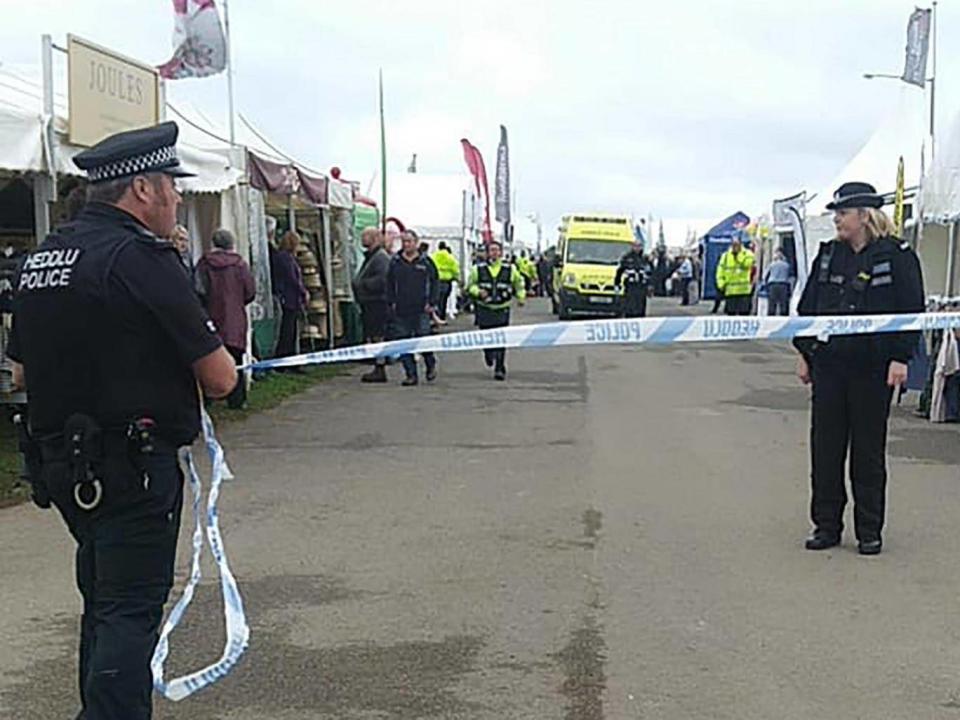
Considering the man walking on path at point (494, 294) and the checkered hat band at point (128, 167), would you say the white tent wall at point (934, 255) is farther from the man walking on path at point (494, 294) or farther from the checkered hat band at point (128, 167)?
the checkered hat band at point (128, 167)

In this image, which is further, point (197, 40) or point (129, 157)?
point (197, 40)

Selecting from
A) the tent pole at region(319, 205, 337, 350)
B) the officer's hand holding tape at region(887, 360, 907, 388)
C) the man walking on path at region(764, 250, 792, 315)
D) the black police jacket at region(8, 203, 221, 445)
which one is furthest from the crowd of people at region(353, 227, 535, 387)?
the black police jacket at region(8, 203, 221, 445)

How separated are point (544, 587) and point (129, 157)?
3.33 meters

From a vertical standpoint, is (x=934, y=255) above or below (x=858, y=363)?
above

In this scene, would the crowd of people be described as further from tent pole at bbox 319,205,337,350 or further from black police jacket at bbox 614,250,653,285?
black police jacket at bbox 614,250,653,285

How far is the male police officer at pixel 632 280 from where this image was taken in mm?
29766

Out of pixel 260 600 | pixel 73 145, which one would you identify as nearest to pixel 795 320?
pixel 260 600

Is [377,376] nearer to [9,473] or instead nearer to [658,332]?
[9,473]

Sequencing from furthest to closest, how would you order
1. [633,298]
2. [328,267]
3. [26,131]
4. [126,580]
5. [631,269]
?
[633,298] < [631,269] < [328,267] < [26,131] < [126,580]

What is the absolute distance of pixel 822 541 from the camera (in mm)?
7008

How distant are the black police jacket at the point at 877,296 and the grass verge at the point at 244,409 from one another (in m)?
5.10

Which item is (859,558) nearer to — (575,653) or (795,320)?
(795,320)

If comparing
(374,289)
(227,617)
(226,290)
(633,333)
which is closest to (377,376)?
(374,289)

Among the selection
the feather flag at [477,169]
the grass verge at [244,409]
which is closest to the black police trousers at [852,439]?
the grass verge at [244,409]
